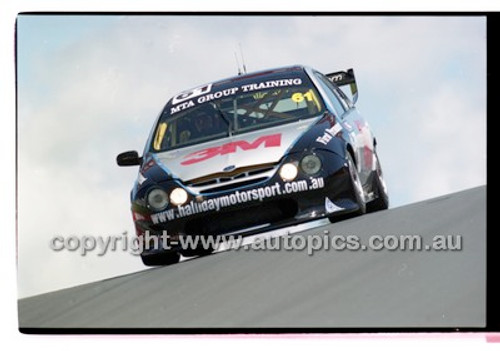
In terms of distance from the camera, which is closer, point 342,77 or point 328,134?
point 328,134

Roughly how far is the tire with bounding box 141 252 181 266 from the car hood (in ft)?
1.73

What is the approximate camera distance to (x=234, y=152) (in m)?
10.1

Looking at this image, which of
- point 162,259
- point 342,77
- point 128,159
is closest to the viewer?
point 162,259

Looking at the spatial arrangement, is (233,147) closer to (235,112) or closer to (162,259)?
(235,112)

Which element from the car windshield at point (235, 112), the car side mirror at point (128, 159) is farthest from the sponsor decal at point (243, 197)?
the car side mirror at point (128, 159)

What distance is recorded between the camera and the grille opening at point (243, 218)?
32.7 ft

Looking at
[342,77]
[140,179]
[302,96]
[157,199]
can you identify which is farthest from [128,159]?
[342,77]

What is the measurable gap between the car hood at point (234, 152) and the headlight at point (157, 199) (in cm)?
14

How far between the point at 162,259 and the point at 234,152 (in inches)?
32.1

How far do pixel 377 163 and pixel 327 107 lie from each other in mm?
815

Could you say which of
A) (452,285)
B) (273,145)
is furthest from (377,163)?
(452,285)

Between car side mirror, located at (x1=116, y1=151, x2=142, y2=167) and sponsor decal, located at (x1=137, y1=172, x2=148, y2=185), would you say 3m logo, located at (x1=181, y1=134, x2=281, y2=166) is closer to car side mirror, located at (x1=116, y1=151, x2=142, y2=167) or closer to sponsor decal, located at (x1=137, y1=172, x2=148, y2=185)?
sponsor decal, located at (x1=137, y1=172, x2=148, y2=185)

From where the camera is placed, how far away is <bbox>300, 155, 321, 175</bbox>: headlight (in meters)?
10.0

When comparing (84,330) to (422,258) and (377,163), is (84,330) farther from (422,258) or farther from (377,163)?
(377,163)
